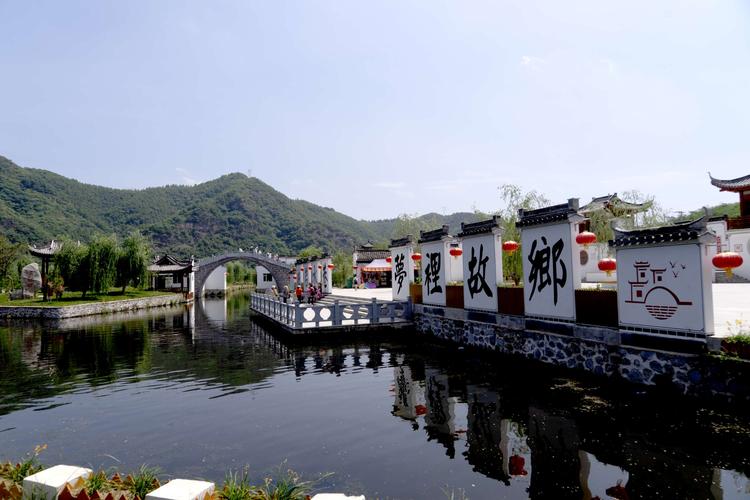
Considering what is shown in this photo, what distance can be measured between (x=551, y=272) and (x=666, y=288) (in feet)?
9.25

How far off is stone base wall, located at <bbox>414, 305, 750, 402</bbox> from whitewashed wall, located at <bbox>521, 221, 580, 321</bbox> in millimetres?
457

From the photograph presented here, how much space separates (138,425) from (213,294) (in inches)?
1790

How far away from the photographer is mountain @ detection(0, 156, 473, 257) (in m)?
70.2

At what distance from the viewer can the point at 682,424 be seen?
6727mm

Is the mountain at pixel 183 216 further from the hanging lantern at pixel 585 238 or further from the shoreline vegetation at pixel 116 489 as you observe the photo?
the shoreline vegetation at pixel 116 489

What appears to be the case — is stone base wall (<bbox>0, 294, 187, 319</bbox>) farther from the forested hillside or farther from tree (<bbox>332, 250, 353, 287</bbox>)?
the forested hillside

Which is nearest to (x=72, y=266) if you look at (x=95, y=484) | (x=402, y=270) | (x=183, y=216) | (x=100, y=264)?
(x=100, y=264)

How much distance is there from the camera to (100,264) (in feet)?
98.4

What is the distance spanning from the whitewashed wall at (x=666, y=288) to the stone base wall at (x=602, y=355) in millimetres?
551

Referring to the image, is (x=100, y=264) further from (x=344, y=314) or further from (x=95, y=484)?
(x=95, y=484)

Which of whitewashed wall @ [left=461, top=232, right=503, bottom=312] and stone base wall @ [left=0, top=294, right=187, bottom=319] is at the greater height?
whitewashed wall @ [left=461, top=232, right=503, bottom=312]

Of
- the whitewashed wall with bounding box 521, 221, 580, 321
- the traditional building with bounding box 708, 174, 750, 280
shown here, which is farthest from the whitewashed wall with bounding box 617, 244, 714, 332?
the traditional building with bounding box 708, 174, 750, 280

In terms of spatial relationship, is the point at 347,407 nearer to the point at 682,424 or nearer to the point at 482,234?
the point at 682,424

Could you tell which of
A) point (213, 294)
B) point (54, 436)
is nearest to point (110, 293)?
point (213, 294)
